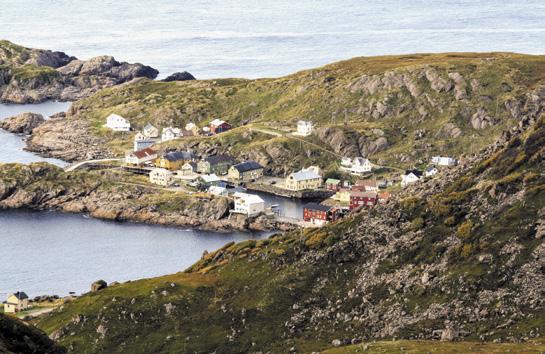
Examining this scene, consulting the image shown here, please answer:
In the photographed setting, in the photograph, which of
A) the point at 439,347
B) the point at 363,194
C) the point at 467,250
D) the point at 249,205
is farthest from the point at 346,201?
the point at 439,347

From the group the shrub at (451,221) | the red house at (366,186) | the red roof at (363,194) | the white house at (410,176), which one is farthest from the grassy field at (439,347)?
the white house at (410,176)

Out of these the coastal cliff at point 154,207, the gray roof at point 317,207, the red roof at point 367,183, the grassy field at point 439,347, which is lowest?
the coastal cliff at point 154,207

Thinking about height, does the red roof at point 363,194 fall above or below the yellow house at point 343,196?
above

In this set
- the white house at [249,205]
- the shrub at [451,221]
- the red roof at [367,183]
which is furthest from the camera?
the red roof at [367,183]

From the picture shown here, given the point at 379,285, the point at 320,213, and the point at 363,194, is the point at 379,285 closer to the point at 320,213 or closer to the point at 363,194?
the point at 320,213

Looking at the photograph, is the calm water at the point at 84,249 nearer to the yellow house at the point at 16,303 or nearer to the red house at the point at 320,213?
the red house at the point at 320,213

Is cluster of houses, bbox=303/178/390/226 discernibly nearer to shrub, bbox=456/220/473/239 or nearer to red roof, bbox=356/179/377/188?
red roof, bbox=356/179/377/188

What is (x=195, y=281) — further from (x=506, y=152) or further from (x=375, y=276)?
(x=506, y=152)

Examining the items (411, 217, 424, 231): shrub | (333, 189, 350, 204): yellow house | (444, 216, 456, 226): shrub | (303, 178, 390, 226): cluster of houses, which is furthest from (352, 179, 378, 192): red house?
(444, 216, 456, 226): shrub
